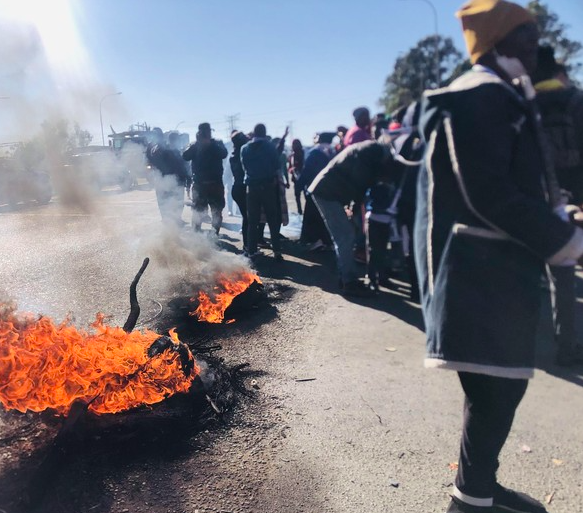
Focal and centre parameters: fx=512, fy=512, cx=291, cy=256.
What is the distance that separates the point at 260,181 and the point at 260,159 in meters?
0.34

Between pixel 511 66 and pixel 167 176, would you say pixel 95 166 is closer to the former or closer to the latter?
pixel 167 176

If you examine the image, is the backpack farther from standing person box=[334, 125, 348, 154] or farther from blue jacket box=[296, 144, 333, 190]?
blue jacket box=[296, 144, 333, 190]

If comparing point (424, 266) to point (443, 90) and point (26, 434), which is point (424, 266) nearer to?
point (443, 90)

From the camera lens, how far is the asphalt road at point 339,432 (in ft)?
8.28

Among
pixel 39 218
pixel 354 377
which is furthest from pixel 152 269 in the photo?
pixel 39 218

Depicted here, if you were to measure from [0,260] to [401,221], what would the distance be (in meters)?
7.03

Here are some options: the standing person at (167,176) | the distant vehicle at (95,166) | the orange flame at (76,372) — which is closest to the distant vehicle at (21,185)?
the distant vehicle at (95,166)

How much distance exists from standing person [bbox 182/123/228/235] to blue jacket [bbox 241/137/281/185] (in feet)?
5.55

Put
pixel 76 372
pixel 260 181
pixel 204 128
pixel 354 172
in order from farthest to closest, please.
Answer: pixel 204 128, pixel 260 181, pixel 354 172, pixel 76 372

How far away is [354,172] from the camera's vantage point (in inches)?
202

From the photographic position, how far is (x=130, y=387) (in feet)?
10.4

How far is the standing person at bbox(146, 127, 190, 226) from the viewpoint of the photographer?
404 inches

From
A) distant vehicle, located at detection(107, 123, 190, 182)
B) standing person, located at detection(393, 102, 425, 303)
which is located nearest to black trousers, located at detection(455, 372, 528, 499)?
standing person, located at detection(393, 102, 425, 303)

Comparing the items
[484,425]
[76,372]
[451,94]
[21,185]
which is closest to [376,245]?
[76,372]
